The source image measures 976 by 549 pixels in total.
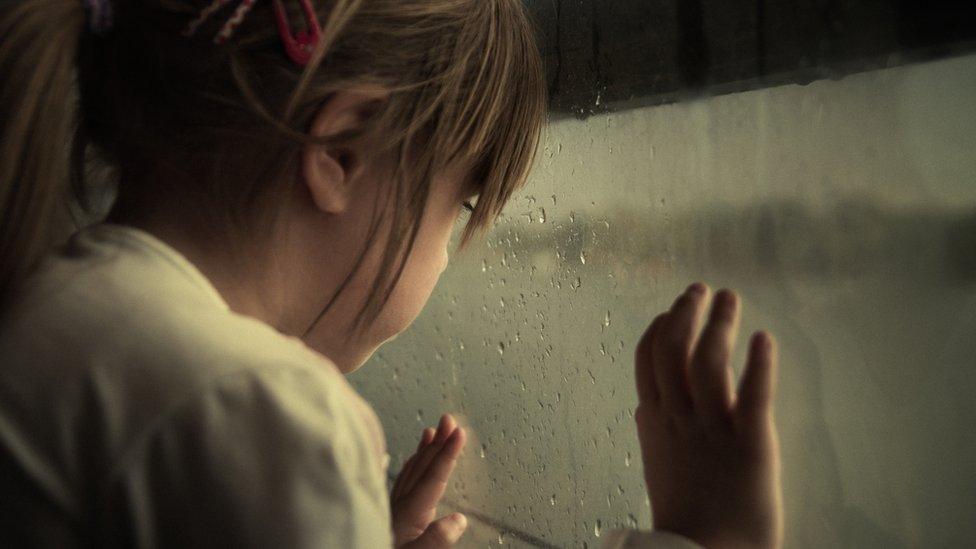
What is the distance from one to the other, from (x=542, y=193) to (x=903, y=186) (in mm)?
390

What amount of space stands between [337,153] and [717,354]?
323 mm

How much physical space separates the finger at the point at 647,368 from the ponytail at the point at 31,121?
0.43 metres

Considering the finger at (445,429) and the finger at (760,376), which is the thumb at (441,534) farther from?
the finger at (760,376)

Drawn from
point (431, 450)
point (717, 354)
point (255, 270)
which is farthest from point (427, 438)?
point (717, 354)

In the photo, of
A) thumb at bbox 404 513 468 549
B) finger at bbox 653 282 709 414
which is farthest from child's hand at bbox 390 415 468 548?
finger at bbox 653 282 709 414

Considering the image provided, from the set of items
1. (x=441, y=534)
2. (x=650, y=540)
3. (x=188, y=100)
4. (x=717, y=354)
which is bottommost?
(x=441, y=534)

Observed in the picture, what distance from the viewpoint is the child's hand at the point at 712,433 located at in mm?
575

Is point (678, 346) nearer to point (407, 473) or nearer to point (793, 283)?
point (793, 283)

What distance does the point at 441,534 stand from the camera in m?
0.90

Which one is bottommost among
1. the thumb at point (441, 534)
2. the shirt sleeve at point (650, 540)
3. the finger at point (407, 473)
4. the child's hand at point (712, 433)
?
the thumb at point (441, 534)

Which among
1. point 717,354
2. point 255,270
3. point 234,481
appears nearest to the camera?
point 234,481

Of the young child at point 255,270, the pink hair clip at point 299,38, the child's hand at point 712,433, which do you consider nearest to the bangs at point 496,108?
the young child at point 255,270

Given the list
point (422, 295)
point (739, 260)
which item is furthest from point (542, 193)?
point (739, 260)

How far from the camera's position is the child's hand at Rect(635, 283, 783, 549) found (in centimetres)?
57
